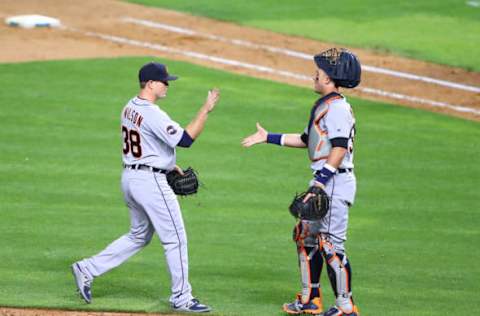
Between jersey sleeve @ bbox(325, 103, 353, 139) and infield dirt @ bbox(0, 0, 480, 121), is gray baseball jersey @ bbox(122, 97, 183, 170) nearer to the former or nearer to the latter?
jersey sleeve @ bbox(325, 103, 353, 139)

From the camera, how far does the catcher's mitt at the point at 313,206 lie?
8.45 meters

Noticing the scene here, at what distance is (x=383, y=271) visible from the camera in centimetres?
1039

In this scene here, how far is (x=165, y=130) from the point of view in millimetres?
8719

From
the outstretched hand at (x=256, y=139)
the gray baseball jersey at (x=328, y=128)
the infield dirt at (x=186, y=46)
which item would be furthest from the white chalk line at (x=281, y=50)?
the gray baseball jersey at (x=328, y=128)

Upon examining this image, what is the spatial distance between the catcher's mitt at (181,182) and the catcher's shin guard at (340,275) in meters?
1.21

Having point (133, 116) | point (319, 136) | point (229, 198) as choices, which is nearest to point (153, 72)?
point (133, 116)

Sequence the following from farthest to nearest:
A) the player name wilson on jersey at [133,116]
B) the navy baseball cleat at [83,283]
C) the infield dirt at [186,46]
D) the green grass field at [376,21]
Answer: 1. the green grass field at [376,21]
2. the infield dirt at [186,46]
3. the navy baseball cleat at [83,283]
4. the player name wilson on jersey at [133,116]

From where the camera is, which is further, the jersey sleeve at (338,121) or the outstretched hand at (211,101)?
the outstretched hand at (211,101)

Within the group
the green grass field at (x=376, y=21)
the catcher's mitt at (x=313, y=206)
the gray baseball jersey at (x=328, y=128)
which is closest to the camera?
the catcher's mitt at (x=313, y=206)

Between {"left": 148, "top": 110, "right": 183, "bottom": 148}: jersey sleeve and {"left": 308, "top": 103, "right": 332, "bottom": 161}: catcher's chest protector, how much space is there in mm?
1015

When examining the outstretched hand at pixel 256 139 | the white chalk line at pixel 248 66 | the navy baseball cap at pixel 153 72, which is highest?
the navy baseball cap at pixel 153 72

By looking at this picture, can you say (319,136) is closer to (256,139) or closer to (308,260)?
(256,139)

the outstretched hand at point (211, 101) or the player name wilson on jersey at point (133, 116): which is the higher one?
the outstretched hand at point (211, 101)

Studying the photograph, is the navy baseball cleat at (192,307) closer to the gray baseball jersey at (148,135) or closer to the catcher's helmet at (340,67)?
the gray baseball jersey at (148,135)
